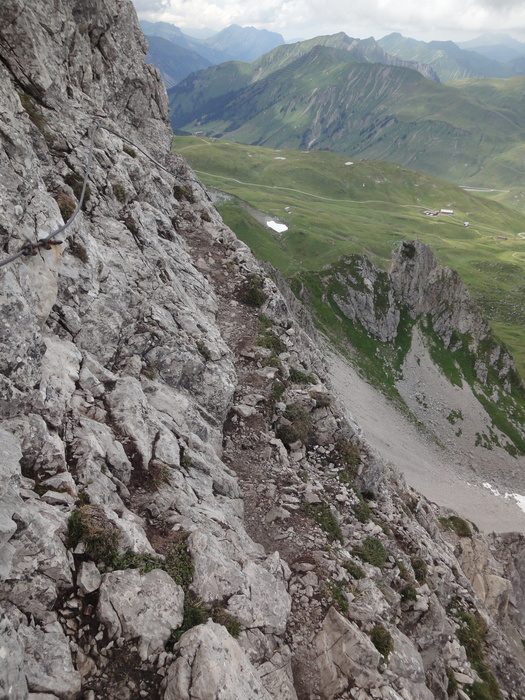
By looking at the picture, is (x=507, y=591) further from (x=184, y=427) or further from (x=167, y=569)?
(x=167, y=569)

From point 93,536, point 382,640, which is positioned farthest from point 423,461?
point 93,536

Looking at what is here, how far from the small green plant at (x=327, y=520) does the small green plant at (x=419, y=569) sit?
631cm

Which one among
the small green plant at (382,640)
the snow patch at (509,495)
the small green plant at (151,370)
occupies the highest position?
the small green plant at (151,370)

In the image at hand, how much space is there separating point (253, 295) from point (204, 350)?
1105 cm

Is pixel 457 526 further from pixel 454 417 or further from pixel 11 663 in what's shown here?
pixel 11 663

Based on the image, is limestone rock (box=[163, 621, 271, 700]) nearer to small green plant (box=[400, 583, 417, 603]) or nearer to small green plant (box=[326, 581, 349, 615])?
small green plant (box=[326, 581, 349, 615])

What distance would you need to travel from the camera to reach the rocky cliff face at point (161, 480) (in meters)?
10.1

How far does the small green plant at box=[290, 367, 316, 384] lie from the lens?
96.4ft

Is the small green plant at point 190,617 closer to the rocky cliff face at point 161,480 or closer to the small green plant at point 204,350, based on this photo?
the rocky cliff face at point 161,480

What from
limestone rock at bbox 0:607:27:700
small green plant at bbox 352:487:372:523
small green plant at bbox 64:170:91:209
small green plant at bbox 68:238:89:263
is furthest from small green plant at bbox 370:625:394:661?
small green plant at bbox 64:170:91:209

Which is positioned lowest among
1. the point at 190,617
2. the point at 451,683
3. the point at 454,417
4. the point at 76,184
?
the point at 454,417

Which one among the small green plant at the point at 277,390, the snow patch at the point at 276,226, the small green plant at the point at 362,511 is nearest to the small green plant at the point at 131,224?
the small green plant at the point at 277,390

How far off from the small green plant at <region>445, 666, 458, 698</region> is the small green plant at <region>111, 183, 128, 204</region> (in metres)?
34.1

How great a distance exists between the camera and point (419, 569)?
2300cm
